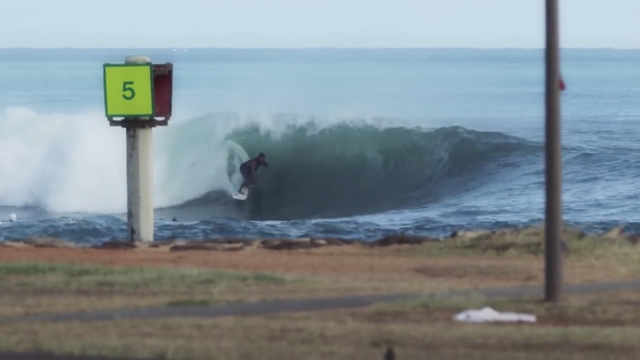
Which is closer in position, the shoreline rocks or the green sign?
the green sign

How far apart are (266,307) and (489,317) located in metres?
2.30

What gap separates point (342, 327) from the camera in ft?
37.2

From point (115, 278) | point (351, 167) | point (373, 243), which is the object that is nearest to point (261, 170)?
point (351, 167)

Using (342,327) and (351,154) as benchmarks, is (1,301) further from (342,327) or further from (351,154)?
(351,154)

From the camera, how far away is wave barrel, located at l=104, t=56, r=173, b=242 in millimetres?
18344

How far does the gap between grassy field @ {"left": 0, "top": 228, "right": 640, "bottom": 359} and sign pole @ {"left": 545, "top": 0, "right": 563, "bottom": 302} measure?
51 centimetres

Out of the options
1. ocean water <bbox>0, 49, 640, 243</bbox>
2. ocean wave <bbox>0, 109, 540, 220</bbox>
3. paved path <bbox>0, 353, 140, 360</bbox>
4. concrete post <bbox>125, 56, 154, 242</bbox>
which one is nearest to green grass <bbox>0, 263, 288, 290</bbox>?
concrete post <bbox>125, 56, 154, 242</bbox>

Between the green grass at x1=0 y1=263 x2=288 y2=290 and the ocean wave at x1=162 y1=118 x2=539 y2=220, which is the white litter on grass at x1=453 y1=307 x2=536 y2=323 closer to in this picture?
the green grass at x1=0 y1=263 x2=288 y2=290

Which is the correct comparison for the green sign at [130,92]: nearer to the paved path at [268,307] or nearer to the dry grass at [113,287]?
the dry grass at [113,287]

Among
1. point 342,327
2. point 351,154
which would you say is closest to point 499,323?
point 342,327

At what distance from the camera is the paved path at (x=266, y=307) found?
485 inches

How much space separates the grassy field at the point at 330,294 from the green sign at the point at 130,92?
2.09m

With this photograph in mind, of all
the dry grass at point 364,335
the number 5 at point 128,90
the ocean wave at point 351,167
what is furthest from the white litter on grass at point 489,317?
the ocean wave at point 351,167

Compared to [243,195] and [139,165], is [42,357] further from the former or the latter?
[243,195]
